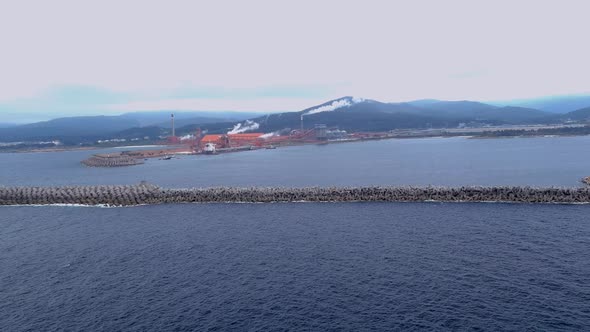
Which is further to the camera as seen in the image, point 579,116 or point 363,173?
point 579,116

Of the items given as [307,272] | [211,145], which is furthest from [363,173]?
[211,145]

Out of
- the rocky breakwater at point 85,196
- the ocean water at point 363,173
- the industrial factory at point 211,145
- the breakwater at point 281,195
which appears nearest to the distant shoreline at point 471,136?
the industrial factory at point 211,145

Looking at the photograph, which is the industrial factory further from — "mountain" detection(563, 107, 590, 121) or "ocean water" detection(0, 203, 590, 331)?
"mountain" detection(563, 107, 590, 121)

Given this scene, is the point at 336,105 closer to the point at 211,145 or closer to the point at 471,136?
the point at 471,136

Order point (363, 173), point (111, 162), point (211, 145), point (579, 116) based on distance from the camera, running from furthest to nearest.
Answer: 1. point (579, 116)
2. point (211, 145)
3. point (111, 162)
4. point (363, 173)

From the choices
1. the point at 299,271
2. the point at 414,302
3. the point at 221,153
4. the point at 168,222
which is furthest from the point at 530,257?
the point at 221,153

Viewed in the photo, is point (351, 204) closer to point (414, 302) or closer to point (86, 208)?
point (414, 302)
